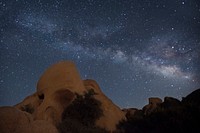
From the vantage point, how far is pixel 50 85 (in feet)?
95.9

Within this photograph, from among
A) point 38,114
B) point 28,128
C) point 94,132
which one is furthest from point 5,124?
point 38,114

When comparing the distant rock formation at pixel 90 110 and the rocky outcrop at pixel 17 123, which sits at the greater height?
the distant rock formation at pixel 90 110

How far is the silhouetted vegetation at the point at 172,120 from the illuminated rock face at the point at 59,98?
3.52m

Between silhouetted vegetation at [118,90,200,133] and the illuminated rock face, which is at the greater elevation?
the illuminated rock face

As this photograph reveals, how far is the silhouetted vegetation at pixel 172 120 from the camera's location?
18.9m

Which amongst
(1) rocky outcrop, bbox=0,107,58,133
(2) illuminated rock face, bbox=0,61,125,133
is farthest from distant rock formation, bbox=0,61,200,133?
(1) rocky outcrop, bbox=0,107,58,133

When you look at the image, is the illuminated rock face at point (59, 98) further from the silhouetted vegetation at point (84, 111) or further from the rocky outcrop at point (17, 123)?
the rocky outcrop at point (17, 123)

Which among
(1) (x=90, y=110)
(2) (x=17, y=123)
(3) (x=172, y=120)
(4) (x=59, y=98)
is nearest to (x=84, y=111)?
(1) (x=90, y=110)

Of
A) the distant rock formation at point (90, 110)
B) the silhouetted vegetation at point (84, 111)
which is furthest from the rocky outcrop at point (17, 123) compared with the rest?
the silhouetted vegetation at point (84, 111)

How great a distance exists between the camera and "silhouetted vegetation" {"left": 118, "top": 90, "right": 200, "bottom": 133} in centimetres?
1892

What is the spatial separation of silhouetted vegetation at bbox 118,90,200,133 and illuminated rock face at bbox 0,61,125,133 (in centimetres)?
352

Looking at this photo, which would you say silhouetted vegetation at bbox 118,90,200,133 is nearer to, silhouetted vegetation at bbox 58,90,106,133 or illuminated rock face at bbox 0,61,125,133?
silhouetted vegetation at bbox 58,90,106,133

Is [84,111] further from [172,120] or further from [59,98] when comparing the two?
[172,120]

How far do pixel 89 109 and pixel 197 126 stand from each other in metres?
11.1
